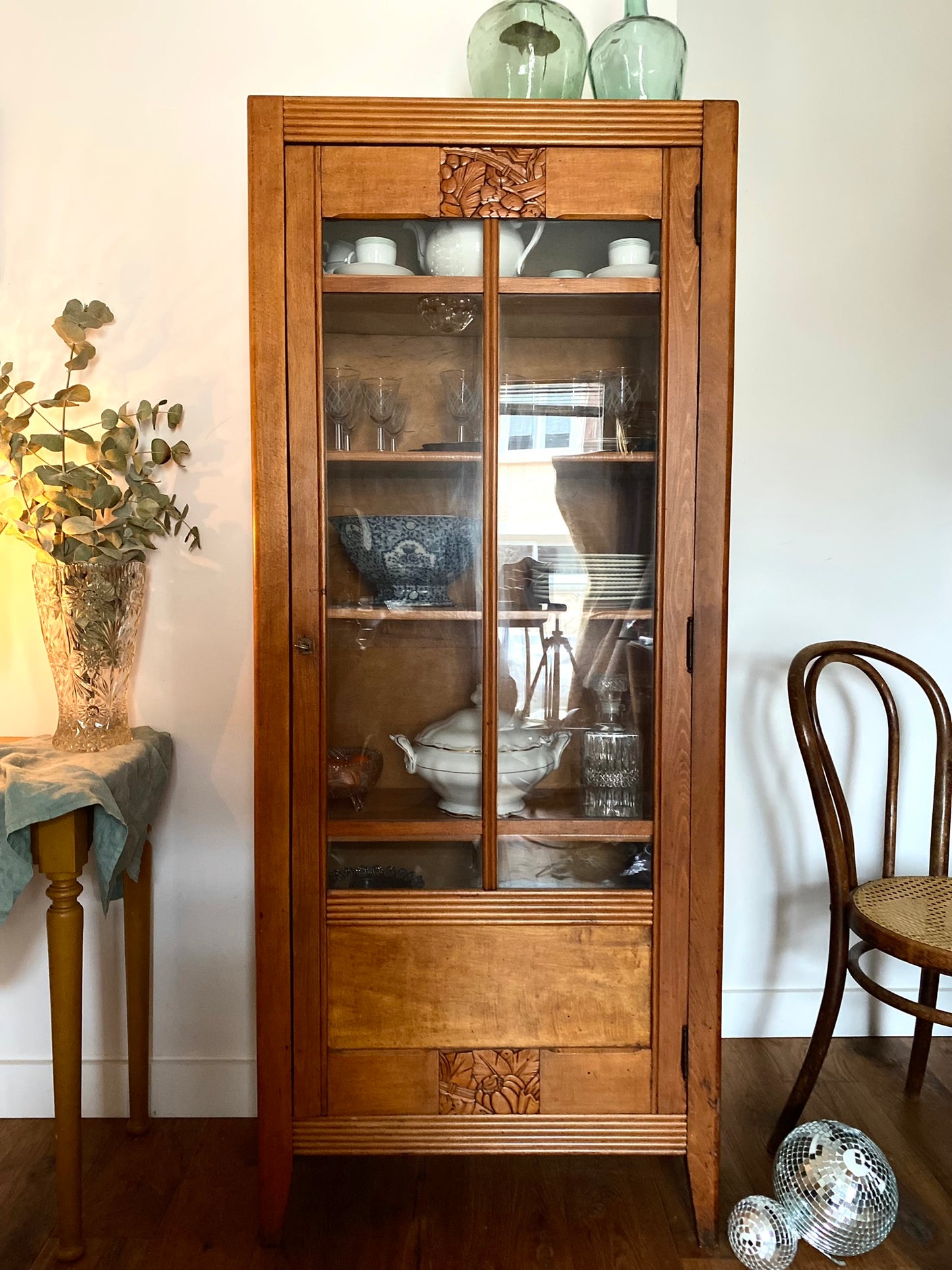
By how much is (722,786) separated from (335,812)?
1.99ft

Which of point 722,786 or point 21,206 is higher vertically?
point 21,206

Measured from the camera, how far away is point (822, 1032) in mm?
1689

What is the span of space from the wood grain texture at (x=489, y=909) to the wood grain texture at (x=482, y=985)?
0.04ft

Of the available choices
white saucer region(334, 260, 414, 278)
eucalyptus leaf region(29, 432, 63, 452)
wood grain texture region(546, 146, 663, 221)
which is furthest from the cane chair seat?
eucalyptus leaf region(29, 432, 63, 452)

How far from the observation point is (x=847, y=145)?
197cm

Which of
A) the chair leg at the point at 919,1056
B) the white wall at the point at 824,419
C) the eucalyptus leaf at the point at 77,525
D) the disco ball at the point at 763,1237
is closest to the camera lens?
the disco ball at the point at 763,1237

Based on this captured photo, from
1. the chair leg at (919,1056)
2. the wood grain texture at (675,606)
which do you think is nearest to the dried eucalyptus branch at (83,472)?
the wood grain texture at (675,606)

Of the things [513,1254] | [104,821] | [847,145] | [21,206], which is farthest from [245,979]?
[847,145]

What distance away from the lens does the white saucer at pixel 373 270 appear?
4.67ft

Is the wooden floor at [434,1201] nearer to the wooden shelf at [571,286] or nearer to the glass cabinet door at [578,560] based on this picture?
the glass cabinet door at [578,560]

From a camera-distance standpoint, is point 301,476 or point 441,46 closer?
point 301,476

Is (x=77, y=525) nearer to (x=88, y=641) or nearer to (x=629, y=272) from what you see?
(x=88, y=641)

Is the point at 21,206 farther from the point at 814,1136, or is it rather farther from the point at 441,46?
the point at 814,1136

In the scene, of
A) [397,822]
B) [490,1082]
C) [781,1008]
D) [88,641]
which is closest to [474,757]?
[397,822]
